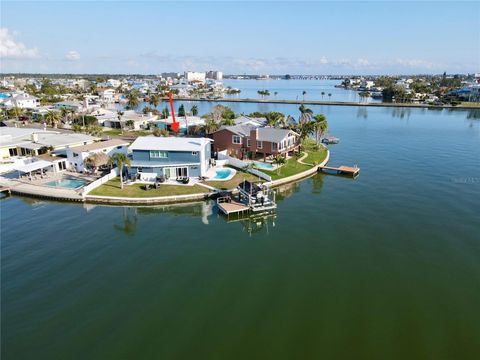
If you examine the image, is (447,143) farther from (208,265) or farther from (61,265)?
(61,265)

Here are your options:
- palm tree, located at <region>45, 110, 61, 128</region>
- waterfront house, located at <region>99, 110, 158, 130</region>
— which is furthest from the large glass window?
palm tree, located at <region>45, 110, 61, 128</region>

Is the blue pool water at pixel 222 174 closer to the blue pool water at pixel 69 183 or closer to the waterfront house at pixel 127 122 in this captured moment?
the blue pool water at pixel 69 183

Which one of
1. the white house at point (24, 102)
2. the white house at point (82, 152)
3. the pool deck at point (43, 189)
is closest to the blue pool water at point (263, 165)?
the white house at point (82, 152)

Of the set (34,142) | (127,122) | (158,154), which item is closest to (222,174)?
(158,154)

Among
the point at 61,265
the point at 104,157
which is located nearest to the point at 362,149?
the point at 104,157

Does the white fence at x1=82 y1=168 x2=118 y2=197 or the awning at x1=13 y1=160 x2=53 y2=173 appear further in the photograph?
the awning at x1=13 y1=160 x2=53 y2=173

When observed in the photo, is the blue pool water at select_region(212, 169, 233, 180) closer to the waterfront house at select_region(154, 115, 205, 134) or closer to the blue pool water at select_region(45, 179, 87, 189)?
the blue pool water at select_region(45, 179, 87, 189)

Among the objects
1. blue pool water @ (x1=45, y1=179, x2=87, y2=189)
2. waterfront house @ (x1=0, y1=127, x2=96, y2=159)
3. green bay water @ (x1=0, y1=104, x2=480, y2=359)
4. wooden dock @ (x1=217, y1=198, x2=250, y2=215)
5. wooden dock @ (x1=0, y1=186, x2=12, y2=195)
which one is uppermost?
waterfront house @ (x1=0, y1=127, x2=96, y2=159)
